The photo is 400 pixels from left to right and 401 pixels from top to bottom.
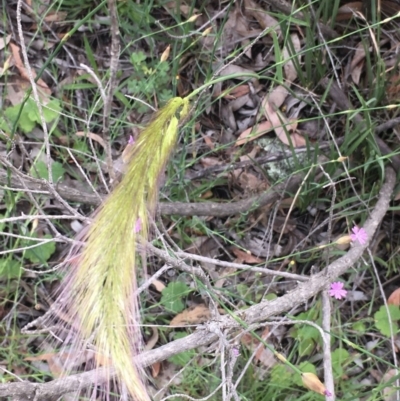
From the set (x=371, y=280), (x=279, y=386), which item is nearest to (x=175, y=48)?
(x=371, y=280)

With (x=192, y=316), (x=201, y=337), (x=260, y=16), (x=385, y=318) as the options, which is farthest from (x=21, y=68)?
(x=385, y=318)

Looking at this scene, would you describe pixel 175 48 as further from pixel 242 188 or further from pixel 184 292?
pixel 184 292

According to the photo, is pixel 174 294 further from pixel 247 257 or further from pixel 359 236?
pixel 359 236

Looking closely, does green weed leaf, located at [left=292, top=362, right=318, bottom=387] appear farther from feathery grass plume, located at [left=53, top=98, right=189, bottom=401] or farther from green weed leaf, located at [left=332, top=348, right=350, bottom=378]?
feathery grass plume, located at [left=53, top=98, right=189, bottom=401]

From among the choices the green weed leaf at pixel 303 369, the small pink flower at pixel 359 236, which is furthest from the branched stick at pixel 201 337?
the green weed leaf at pixel 303 369

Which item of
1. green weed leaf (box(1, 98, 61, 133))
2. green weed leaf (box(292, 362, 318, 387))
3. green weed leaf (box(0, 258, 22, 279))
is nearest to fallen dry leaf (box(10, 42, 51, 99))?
green weed leaf (box(1, 98, 61, 133))

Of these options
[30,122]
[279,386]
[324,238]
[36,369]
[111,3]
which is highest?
[111,3]
